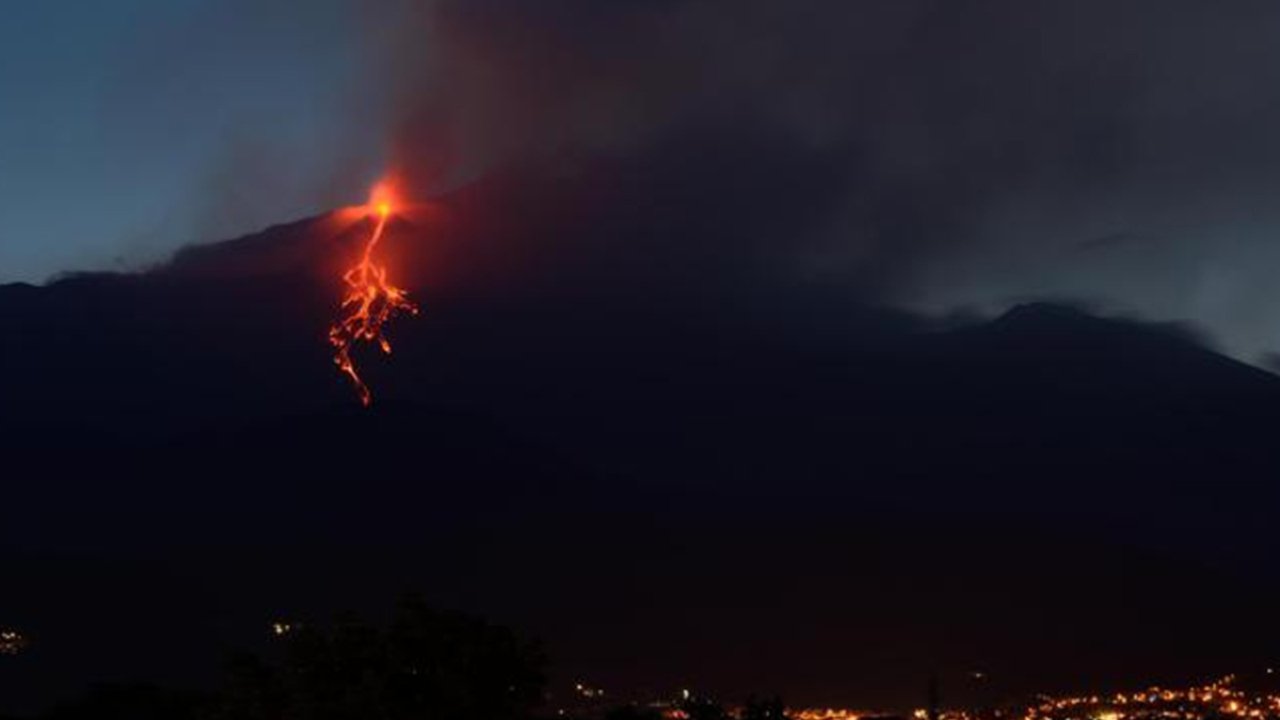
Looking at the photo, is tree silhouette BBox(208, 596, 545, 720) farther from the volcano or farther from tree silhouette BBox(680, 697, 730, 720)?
the volcano

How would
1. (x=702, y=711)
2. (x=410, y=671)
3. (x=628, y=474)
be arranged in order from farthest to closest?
(x=628, y=474) < (x=702, y=711) < (x=410, y=671)

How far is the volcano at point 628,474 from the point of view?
8281cm

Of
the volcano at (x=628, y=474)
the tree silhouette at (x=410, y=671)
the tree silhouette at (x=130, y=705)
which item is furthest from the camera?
the volcano at (x=628, y=474)

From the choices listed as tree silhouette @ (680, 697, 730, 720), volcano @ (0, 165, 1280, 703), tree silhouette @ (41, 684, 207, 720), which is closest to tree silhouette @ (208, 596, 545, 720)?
tree silhouette @ (680, 697, 730, 720)

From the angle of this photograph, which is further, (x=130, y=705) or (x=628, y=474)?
(x=628, y=474)

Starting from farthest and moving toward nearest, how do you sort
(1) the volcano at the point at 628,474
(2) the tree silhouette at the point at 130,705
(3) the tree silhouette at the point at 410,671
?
(1) the volcano at the point at 628,474, (2) the tree silhouette at the point at 130,705, (3) the tree silhouette at the point at 410,671

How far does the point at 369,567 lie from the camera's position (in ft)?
302

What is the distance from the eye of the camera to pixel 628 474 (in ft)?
442

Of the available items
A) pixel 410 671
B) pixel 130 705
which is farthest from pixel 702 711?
pixel 130 705

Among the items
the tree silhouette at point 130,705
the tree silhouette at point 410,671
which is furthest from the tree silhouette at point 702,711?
the tree silhouette at point 130,705

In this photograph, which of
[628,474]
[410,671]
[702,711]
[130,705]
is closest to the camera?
[410,671]

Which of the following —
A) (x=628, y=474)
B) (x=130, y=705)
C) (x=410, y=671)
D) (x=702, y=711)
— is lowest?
(x=702, y=711)

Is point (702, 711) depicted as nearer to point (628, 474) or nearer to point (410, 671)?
point (410, 671)

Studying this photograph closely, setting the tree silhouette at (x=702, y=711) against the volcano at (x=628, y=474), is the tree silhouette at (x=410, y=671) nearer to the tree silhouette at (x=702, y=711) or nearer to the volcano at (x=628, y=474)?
the tree silhouette at (x=702, y=711)
